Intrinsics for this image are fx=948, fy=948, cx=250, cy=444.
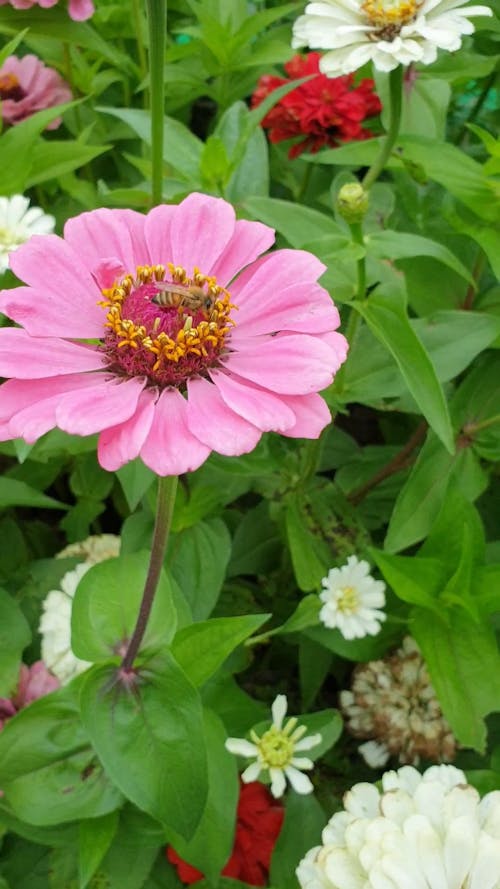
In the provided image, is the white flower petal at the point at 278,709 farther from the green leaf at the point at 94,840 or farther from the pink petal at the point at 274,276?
the pink petal at the point at 274,276

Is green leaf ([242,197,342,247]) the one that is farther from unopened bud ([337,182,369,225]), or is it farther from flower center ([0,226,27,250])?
flower center ([0,226,27,250])

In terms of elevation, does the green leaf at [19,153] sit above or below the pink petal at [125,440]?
below

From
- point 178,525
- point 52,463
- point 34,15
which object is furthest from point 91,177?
point 178,525

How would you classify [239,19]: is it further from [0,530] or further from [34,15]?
[0,530]

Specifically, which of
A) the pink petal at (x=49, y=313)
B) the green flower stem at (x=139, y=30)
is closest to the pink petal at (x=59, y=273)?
the pink petal at (x=49, y=313)

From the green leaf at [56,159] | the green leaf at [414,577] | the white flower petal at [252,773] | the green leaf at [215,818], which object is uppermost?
the green leaf at [56,159]

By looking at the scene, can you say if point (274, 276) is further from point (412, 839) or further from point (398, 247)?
point (412, 839)
